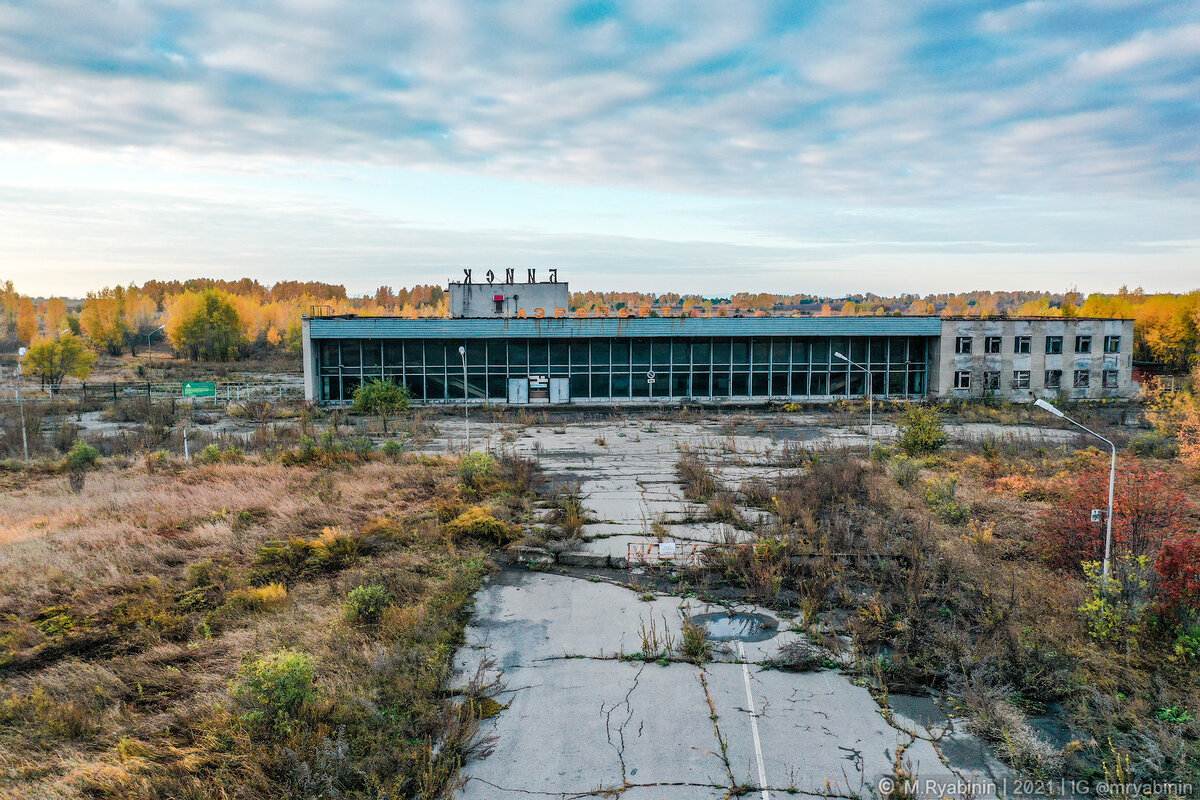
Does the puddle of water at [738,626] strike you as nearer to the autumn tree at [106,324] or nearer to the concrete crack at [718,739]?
the concrete crack at [718,739]

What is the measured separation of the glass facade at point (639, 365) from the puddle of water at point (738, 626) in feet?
105

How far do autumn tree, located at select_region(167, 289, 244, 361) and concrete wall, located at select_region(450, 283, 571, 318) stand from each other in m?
45.5

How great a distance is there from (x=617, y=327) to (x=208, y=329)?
59539 millimetres

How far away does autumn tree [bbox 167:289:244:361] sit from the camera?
3091 inches

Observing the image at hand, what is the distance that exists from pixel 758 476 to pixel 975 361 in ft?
97.8

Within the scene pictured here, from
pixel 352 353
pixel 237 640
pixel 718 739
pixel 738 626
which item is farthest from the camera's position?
pixel 352 353

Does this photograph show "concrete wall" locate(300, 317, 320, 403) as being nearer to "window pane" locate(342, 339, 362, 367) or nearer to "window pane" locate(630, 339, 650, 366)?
"window pane" locate(342, 339, 362, 367)

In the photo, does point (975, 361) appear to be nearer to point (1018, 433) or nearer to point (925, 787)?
point (1018, 433)

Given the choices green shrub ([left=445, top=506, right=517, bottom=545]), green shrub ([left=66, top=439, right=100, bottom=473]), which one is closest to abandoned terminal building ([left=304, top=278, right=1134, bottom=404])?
green shrub ([left=66, top=439, right=100, bottom=473])

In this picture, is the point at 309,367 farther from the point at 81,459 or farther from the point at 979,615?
the point at 979,615

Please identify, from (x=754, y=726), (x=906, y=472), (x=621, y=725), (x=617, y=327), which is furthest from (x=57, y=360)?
(x=754, y=726)

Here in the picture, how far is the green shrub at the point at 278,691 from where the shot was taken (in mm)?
8062

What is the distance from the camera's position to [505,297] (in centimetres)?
→ 4953

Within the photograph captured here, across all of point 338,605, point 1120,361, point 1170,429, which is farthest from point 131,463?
point 1120,361
